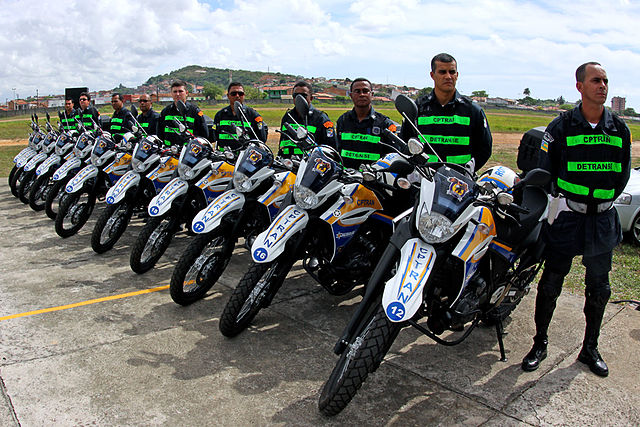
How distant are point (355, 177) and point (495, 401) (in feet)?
5.99

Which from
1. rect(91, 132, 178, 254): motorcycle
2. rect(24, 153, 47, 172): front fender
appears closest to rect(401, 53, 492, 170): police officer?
rect(91, 132, 178, 254): motorcycle

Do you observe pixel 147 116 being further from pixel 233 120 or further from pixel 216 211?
pixel 216 211

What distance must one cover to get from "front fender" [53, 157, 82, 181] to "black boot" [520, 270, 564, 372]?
20.8ft

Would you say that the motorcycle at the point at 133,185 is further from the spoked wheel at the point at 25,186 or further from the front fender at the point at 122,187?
the spoked wheel at the point at 25,186

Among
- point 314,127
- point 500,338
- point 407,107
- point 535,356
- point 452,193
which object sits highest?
point 407,107

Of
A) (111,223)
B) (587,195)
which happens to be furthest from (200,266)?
(587,195)

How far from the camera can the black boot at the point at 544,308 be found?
11.9 ft

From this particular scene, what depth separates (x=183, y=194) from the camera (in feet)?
17.5

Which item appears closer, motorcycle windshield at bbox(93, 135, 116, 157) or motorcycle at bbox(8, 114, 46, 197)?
motorcycle windshield at bbox(93, 135, 116, 157)

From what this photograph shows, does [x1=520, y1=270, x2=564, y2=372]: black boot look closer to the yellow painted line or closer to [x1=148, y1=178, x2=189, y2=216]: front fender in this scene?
the yellow painted line

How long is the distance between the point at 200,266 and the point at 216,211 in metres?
0.48

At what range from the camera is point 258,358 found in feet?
11.9

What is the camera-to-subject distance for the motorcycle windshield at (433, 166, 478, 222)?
2.97 m

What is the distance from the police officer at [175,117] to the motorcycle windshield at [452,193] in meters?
5.16
